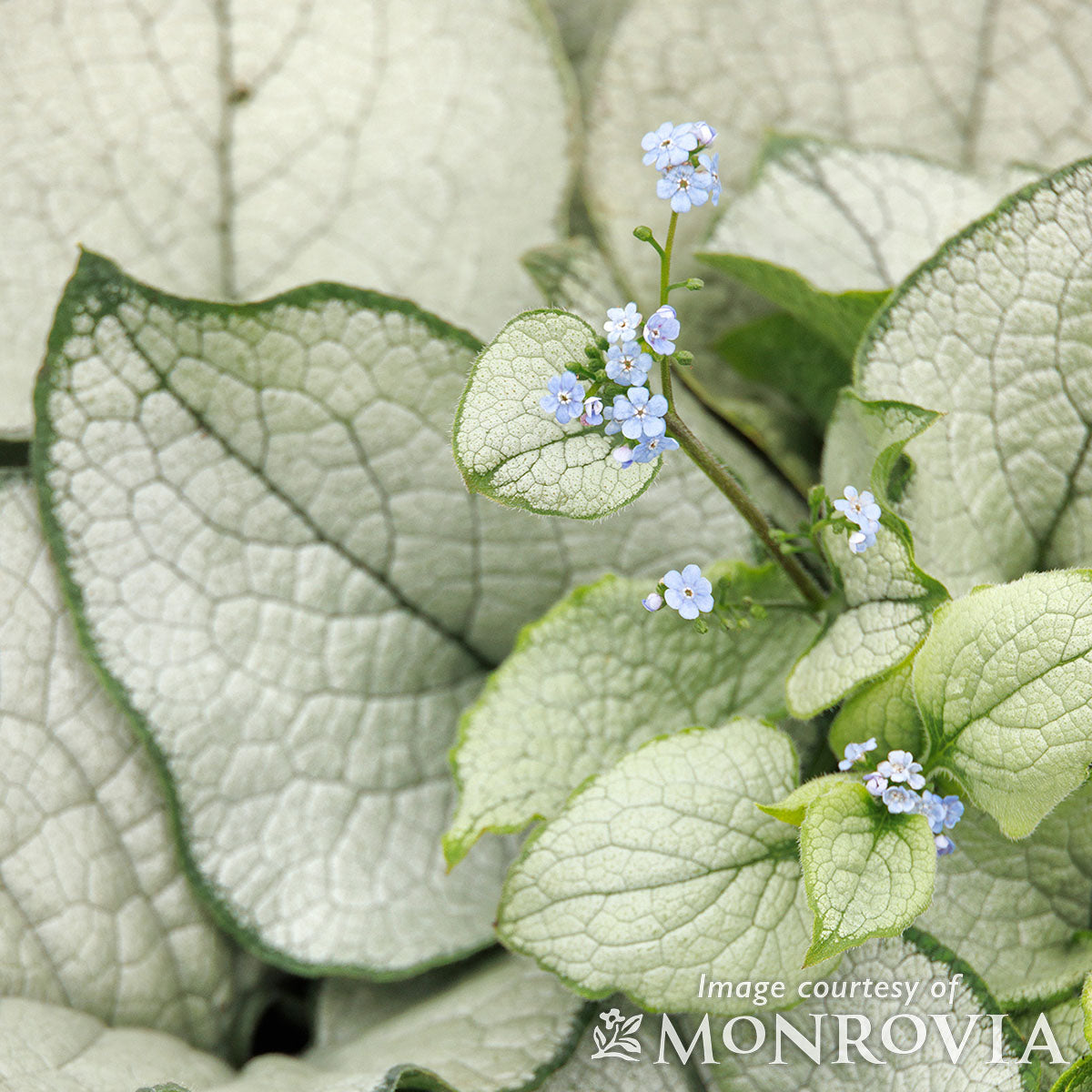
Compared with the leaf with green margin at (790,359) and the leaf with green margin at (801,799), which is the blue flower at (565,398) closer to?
the leaf with green margin at (801,799)

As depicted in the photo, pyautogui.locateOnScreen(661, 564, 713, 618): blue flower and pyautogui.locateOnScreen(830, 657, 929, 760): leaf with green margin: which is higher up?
pyautogui.locateOnScreen(661, 564, 713, 618): blue flower

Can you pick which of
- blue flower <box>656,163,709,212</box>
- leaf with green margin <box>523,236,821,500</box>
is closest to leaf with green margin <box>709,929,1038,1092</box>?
leaf with green margin <box>523,236,821,500</box>

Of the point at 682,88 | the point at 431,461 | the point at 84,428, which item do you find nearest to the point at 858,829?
the point at 431,461

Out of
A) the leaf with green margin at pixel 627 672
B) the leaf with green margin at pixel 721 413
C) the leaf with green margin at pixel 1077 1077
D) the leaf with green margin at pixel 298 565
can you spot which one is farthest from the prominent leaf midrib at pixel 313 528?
the leaf with green margin at pixel 1077 1077

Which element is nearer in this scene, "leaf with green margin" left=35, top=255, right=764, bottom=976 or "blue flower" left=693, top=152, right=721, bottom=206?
"blue flower" left=693, top=152, right=721, bottom=206

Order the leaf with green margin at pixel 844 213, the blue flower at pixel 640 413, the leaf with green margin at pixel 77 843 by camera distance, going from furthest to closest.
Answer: the leaf with green margin at pixel 844 213, the leaf with green margin at pixel 77 843, the blue flower at pixel 640 413

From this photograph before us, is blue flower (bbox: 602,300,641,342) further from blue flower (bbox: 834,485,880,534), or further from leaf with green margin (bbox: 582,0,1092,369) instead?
leaf with green margin (bbox: 582,0,1092,369)
